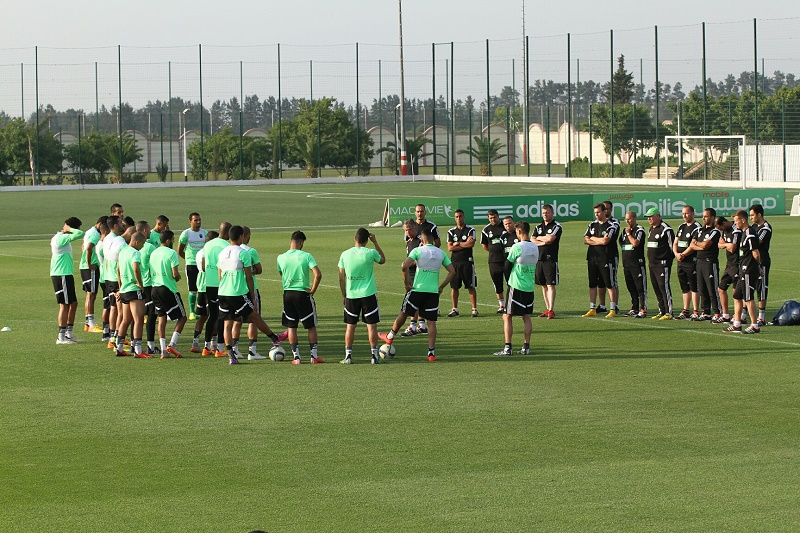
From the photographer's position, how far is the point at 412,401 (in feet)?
42.4

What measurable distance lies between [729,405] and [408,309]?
4.82 m

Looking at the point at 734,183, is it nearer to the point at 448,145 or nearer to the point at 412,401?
the point at 448,145

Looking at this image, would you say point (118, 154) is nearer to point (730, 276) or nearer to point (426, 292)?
point (730, 276)

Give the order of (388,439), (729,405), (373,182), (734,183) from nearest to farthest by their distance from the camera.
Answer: (388,439) → (729,405) → (734,183) → (373,182)

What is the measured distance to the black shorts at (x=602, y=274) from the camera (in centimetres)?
1989

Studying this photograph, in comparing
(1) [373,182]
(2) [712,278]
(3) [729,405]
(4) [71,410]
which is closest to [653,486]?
(3) [729,405]

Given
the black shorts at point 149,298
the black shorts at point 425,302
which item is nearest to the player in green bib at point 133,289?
the black shorts at point 149,298

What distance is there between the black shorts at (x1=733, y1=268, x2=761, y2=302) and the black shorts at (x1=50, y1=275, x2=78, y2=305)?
1005 cm

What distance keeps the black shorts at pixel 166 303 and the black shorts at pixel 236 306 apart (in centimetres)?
105

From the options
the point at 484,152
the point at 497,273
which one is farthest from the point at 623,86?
the point at 497,273

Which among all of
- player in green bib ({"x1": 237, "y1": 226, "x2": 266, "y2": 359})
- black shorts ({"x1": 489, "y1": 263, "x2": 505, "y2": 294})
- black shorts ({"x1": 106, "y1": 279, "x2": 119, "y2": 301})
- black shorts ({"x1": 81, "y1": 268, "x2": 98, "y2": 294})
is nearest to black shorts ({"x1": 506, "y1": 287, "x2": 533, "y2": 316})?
player in green bib ({"x1": 237, "y1": 226, "x2": 266, "y2": 359})

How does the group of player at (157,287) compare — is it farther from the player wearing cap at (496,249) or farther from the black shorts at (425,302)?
the player wearing cap at (496,249)

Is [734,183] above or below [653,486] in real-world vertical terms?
above

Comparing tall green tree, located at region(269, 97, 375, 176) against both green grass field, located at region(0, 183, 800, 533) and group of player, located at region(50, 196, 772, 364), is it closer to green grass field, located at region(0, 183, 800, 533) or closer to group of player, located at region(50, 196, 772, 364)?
group of player, located at region(50, 196, 772, 364)
